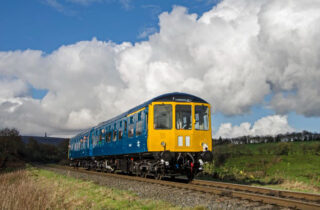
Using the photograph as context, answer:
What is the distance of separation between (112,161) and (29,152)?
6127 centimetres

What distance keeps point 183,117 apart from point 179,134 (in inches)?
30.0

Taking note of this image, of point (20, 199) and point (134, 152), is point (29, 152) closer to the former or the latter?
point (134, 152)

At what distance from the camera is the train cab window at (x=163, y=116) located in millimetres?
12844

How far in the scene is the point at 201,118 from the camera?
44.0 feet

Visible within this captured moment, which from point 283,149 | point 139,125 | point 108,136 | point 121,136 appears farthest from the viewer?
point 283,149

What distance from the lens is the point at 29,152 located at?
73562mm

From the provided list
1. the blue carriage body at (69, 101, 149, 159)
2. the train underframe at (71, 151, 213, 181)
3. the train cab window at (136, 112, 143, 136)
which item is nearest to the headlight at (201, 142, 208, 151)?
the train underframe at (71, 151, 213, 181)

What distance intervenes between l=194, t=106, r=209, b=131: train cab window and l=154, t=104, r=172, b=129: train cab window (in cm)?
117

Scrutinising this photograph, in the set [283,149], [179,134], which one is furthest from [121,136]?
[283,149]

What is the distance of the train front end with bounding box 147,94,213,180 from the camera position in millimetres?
12680

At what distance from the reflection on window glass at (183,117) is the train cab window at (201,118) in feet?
1.02

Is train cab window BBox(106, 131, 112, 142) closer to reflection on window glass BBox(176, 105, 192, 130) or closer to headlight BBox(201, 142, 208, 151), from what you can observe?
reflection on window glass BBox(176, 105, 192, 130)

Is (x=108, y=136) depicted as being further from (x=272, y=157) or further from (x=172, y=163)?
(x=272, y=157)

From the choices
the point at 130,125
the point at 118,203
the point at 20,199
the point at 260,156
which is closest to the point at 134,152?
the point at 130,125
